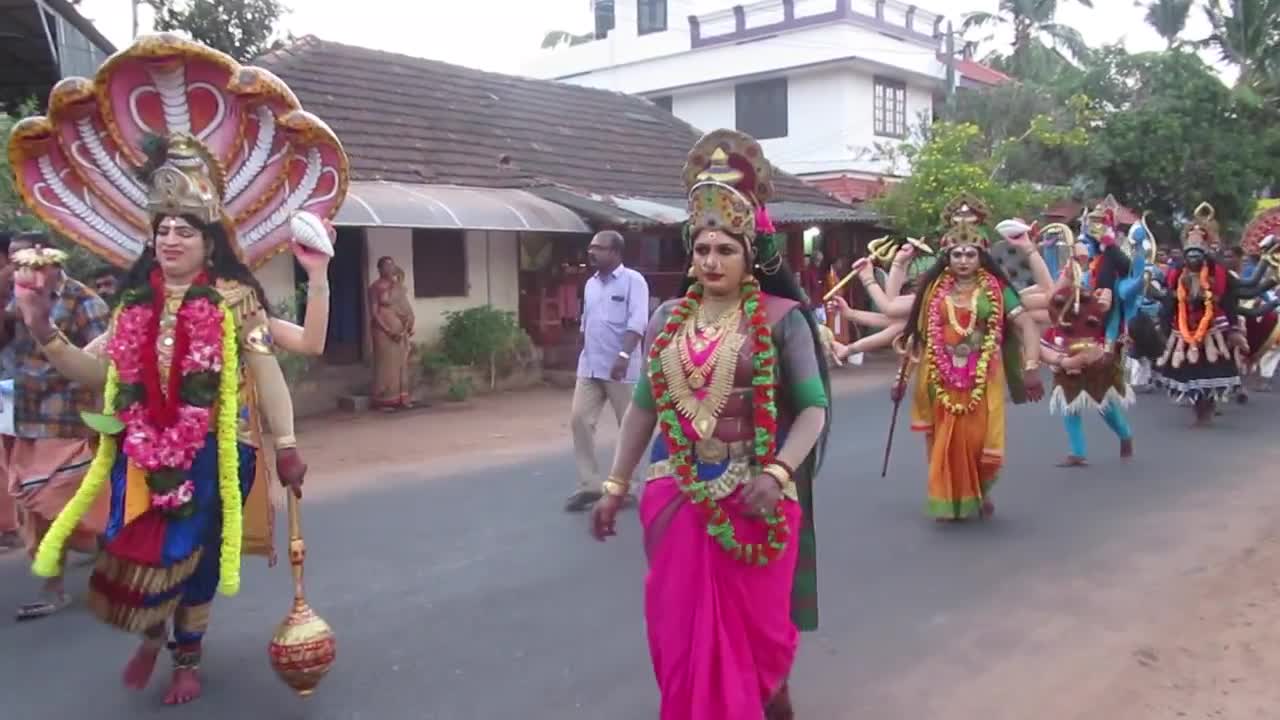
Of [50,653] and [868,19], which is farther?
[868,19]

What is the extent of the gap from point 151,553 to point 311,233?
1311 millimetres

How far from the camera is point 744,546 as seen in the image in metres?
3.34

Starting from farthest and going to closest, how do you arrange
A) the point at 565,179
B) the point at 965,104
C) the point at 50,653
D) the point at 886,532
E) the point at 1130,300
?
1. the point at 965,104
2. the point at 565,179
3. the point at 1130,300
4. the point at 886,532
5. the point at 50,653

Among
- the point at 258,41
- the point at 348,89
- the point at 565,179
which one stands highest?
the point at 258,41

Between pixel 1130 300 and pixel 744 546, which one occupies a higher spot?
pixel 1130 300

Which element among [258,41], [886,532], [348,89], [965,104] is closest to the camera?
[886,532]

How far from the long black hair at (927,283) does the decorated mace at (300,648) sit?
410 cm

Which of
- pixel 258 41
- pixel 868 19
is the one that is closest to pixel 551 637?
pixel 258 41

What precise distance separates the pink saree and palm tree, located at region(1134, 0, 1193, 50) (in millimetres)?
34007

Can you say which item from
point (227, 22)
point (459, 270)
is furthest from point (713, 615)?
point (227, 22)

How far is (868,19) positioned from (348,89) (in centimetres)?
1556

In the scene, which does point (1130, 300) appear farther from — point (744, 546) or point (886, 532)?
point (744, 546)

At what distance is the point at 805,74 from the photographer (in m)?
25.5

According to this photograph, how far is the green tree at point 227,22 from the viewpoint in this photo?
19.5 meters
